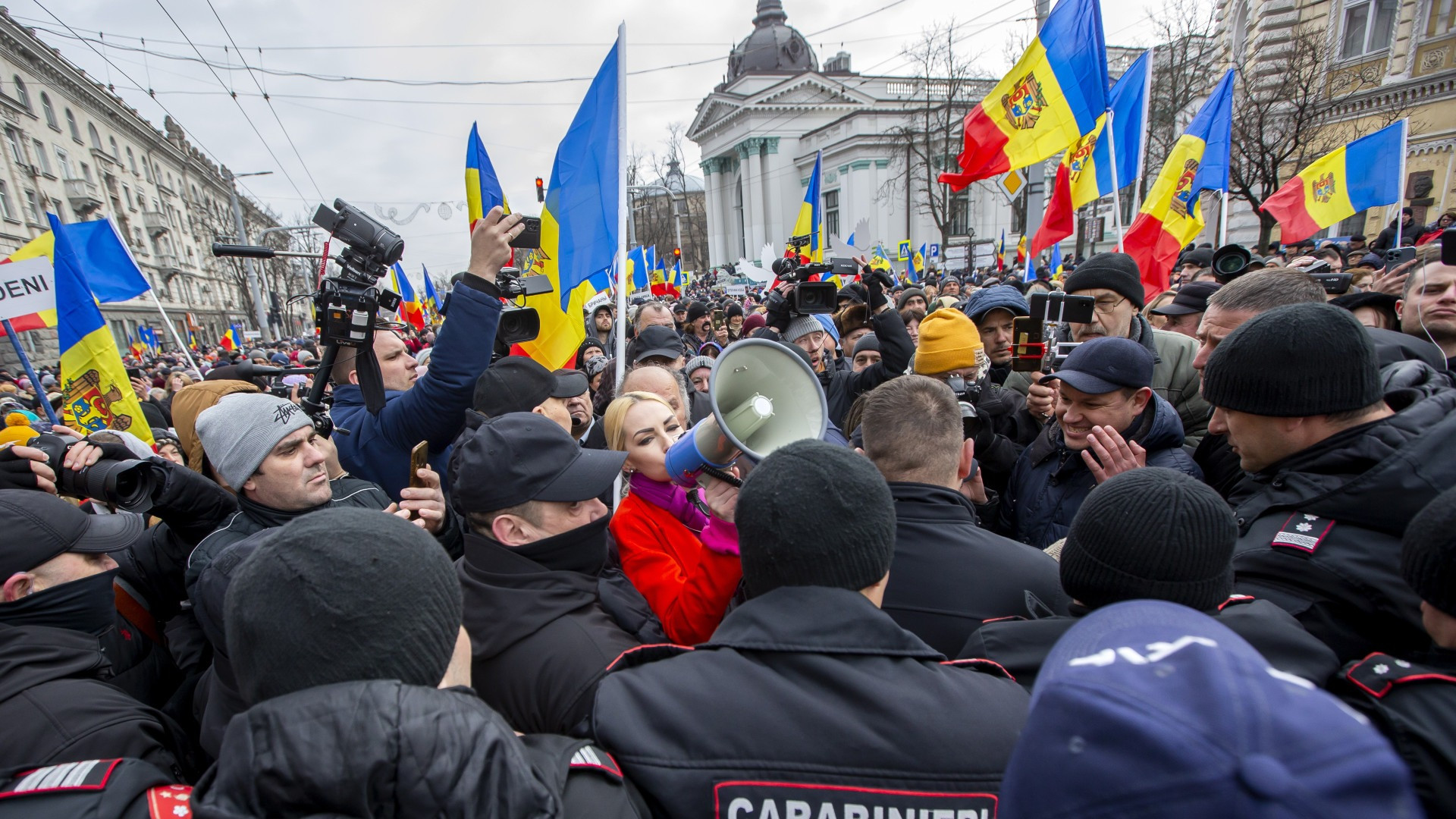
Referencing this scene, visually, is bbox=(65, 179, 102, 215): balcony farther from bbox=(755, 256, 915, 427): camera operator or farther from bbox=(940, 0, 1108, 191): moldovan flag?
bbox=(940, 0, 1108, 191): moldovan flag

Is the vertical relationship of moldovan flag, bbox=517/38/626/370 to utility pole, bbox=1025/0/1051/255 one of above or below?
below

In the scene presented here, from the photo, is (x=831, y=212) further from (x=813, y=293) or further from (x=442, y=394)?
(x=442, y=394)

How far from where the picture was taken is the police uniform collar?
1.22 meters

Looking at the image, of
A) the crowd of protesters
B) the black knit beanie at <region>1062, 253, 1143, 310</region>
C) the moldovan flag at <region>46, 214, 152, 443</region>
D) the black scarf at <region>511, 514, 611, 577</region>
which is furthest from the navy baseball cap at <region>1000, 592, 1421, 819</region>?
the moldovan flag at <region>46, 214, 152, 443</region>

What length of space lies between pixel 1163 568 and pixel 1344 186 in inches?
345

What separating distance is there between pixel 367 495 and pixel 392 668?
1969 millimetres

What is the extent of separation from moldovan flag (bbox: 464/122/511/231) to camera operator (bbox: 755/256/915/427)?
2092mm

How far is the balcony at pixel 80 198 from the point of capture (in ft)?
99.3

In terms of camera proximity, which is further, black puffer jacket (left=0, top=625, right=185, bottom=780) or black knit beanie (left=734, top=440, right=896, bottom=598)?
black puffer jacket (left=0, top=625, right=185, bottom=780)

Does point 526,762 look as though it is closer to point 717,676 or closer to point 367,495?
point 717,676

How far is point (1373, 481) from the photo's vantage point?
1.61 meters

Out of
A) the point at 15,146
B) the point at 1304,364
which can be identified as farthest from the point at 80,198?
the point at 1304,364

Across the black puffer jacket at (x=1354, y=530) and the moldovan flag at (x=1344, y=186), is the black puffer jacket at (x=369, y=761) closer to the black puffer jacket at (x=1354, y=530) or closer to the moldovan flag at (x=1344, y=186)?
the black puffer jacket at (x=1354, y=530)

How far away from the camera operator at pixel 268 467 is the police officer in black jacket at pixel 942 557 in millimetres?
1603
